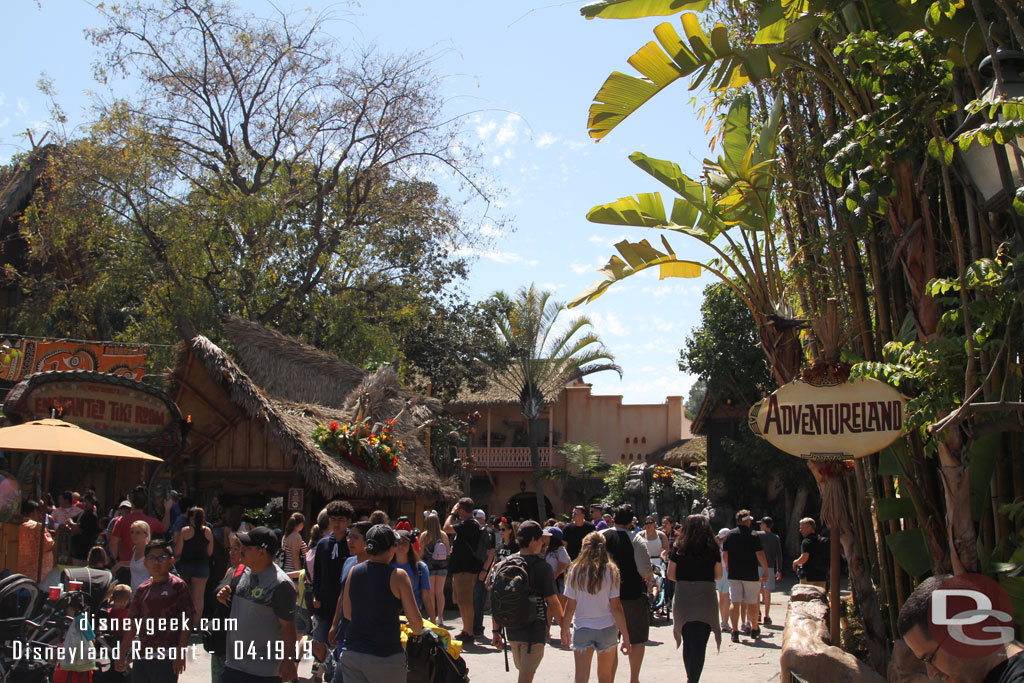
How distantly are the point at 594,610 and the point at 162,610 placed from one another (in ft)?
10.2

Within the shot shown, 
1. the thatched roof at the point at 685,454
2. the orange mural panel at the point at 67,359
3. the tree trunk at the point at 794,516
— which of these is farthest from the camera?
the thatched roof at the point at 685,454

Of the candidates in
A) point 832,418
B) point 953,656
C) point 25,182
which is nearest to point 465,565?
point 832,418

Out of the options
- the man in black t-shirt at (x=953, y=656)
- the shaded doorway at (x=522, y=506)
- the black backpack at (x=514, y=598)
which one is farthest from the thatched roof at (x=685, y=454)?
the man in black t-shirt at (x=953, y=656)

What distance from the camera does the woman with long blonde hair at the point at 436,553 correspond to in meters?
12.2

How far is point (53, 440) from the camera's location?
31.0ft

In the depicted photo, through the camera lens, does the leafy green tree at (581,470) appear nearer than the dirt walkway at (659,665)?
No

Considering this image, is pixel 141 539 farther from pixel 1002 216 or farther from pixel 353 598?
pixel 1002 216

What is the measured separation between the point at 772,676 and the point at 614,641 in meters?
2.41

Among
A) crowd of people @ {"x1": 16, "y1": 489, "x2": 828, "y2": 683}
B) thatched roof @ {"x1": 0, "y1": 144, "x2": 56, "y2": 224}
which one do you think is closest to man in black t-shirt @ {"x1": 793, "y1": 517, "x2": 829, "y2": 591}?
crowd of people @ {"x1": 16, "y1": 489, "x2": 828, "y2": 683}

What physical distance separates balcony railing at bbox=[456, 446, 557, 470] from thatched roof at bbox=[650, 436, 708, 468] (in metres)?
4.16

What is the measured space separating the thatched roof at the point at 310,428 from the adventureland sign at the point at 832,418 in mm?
9459

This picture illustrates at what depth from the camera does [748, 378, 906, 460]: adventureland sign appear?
5309 mm

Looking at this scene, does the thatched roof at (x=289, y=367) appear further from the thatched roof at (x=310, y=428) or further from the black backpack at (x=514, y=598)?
the black backpack at (x=514, y=598)

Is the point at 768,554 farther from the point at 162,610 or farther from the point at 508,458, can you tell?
the point at 508,458
